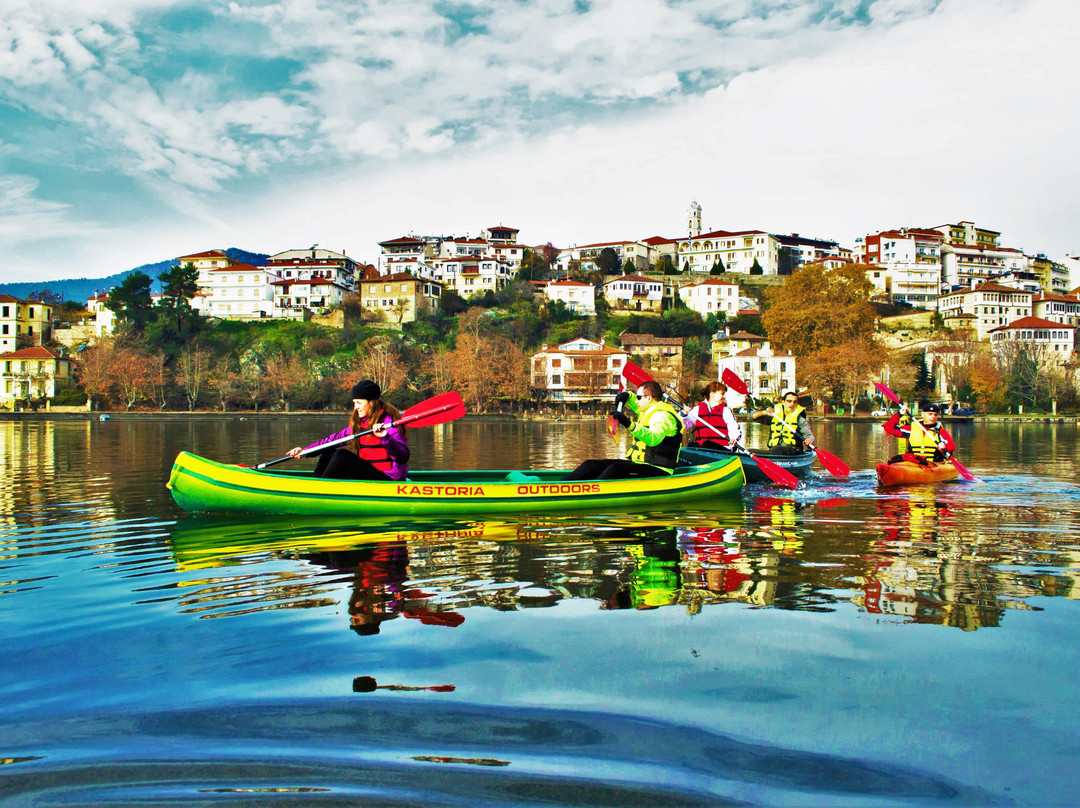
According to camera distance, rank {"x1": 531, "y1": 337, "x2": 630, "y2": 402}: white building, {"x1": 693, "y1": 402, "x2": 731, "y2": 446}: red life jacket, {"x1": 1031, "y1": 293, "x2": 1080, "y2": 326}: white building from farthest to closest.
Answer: {"x1": 1031, "y1": 293, "x2": 1080, "y2": 326}: white building, {"x1": 531, "y1": 337, "x2": 630, "y2": 402}: white building, {"x1": 693, "y1": 402, "x2": 731, "y2": 446}: red life jacket

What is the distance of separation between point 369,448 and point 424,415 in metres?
0.84

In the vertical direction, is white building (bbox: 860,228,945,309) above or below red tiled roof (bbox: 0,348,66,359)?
above

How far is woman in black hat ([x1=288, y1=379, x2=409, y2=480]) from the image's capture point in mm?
8773

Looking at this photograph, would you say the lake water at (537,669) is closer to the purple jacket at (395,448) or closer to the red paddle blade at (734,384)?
the purple jacket at (395,448)

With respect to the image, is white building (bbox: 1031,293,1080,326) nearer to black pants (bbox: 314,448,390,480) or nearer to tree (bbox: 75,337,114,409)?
black pants (bbox: 314,448,390,480)

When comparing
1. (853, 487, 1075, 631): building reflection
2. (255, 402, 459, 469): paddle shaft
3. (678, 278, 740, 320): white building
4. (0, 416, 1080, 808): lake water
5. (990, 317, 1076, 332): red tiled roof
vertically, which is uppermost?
(678, 278, 740, 320): white building

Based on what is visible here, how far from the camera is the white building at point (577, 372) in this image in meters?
75.0

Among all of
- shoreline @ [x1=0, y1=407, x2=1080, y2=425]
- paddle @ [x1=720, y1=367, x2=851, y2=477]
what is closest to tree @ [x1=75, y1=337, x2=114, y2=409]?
shoreline @ [x1=0, y1=407, x2=1080, y2=425]

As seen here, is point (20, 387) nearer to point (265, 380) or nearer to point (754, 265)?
point (265, 380)

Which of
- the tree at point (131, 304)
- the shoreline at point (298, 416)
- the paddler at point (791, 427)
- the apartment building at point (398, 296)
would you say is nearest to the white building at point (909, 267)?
the shoreline at point (298, 416)

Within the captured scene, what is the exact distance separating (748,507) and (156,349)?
276 feet

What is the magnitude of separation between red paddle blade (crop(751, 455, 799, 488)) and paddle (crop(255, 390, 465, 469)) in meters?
6.12

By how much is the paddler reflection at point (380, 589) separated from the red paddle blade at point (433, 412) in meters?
1.85

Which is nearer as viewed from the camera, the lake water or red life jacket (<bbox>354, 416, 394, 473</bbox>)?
the lake water
